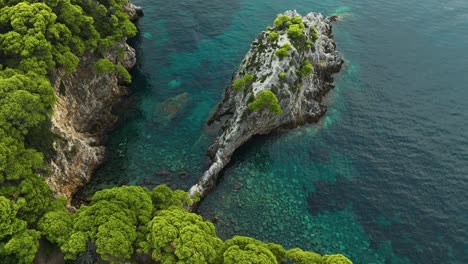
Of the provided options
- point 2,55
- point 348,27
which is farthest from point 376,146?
point 2,55

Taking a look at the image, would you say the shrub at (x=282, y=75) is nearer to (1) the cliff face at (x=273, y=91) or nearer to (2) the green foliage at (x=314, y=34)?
(1) the cliff face at (x=273, y=91)

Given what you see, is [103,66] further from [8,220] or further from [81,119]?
[8,220]

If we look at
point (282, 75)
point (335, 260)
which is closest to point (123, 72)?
point (282, 75)

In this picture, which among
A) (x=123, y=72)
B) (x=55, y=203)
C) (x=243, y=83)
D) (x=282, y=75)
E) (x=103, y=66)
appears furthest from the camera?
(x=123, y=72)

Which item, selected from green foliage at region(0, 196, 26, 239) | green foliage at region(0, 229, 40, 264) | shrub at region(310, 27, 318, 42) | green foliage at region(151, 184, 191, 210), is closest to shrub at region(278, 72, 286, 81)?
shrub at region(310, 27, 318, 42)

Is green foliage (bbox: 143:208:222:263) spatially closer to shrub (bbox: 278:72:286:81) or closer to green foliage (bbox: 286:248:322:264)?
green foliage (bbox: 286:248:322:264)

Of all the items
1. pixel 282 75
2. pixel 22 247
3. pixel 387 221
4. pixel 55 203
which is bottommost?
pixel 387 221

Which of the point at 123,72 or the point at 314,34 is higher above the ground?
the point at 314,34
